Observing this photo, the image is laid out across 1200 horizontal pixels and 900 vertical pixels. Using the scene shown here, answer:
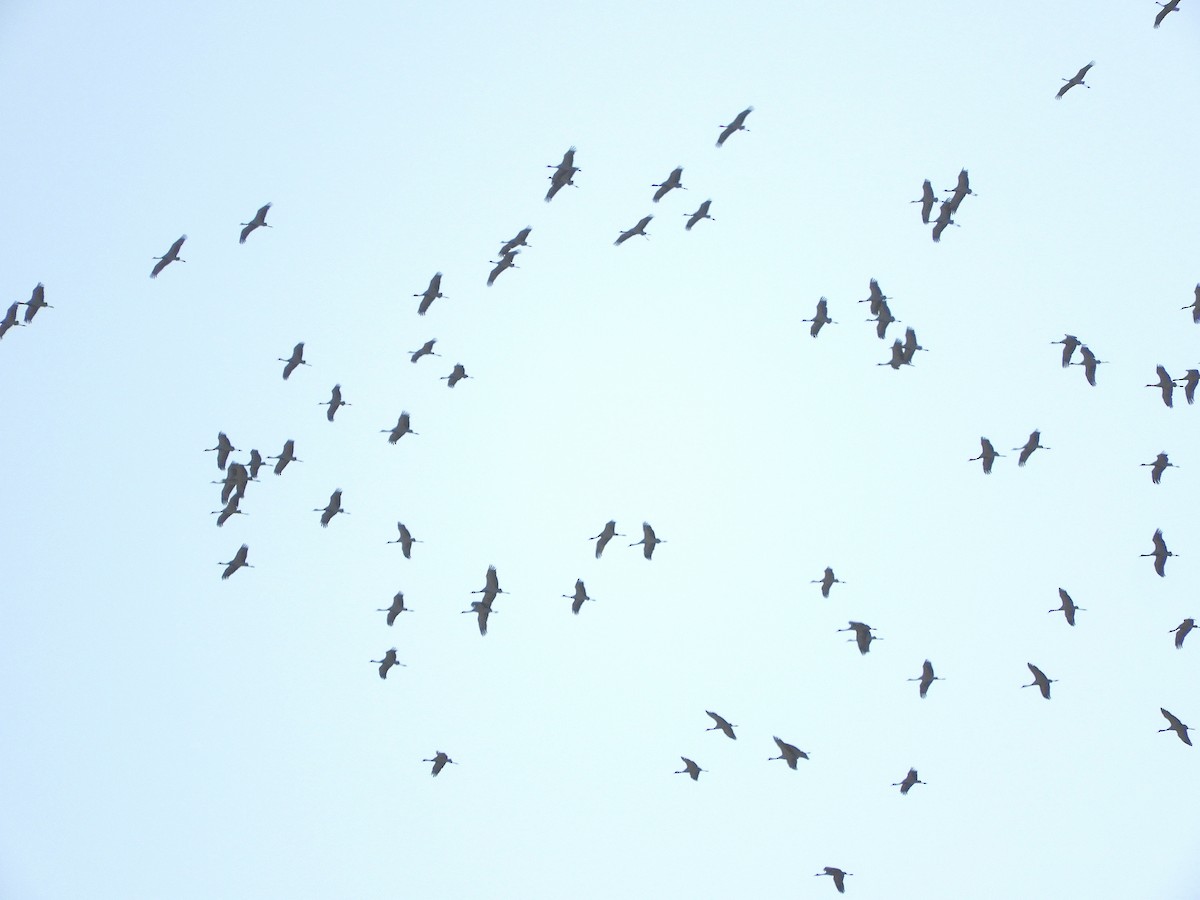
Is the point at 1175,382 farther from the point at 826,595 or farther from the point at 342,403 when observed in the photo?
the point at 342,403

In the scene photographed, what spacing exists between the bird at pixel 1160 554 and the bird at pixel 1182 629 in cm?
238

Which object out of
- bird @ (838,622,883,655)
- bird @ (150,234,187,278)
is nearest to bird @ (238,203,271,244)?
bird @ (150,234,187,278)

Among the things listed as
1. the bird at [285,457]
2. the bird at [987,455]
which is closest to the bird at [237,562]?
the bird at [285,457]

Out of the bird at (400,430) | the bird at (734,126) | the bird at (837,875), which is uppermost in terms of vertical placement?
the bird at (734,126)

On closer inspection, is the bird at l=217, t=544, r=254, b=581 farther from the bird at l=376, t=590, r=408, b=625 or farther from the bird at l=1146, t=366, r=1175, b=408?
the bird at l=1146, t=366, r=1175, b=408

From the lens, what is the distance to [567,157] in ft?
182

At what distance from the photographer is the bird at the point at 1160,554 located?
5850 centimetres

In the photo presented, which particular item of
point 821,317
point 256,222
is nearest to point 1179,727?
point 821,317

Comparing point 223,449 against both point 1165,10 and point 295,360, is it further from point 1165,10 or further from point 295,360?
point 1165,10

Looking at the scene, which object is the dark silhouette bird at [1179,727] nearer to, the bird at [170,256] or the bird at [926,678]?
the bird at [926,678]

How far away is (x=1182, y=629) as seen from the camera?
56281mm

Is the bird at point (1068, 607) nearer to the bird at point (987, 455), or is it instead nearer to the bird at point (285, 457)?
the bird at point (987, 455)

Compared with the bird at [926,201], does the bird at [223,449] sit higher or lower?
lower

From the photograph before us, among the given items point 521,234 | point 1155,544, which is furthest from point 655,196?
point 1155,544
